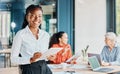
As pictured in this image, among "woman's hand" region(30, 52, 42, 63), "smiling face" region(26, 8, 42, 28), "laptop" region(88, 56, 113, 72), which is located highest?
"smiling face" region(26, 8, 42, 28)

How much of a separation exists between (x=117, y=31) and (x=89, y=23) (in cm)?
71

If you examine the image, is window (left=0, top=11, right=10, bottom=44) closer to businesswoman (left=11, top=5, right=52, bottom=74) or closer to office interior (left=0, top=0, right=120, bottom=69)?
office interior (left=0, top=0, right=120, bottom=69)

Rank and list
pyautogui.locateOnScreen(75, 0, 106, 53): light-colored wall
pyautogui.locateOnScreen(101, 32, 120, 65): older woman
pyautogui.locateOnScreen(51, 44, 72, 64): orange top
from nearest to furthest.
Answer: pyautogui.locateOnScreen(101, 32, 120, 65): older woman, pyautogui.locateOnScreen(51, 44, 72, 64): orange top, pyautogui.locateOnScreen(75, 0, 106, 53): light-colored wall

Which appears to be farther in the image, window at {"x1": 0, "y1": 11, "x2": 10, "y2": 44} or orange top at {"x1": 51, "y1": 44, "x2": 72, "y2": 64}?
window at {"x1": 0, "y1": 11, "x2": 10, "y2": 44}

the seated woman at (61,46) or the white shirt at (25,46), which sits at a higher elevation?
the white shirt at (25,46)

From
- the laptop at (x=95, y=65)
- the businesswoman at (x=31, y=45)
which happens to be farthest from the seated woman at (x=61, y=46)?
the businesswoman at (x=31, y=45)

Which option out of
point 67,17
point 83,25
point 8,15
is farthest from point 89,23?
point 8,15

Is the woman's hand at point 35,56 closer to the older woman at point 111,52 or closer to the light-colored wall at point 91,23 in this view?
the older woman at point 111,52

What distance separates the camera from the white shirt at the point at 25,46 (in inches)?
72.1

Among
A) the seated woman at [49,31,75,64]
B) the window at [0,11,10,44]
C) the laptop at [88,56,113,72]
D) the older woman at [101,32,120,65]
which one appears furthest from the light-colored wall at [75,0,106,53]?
the laptop at [88,56,113,72]

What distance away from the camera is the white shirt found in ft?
6.00

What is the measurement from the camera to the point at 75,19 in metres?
Result: 6.26

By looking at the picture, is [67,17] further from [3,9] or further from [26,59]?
[26,59]

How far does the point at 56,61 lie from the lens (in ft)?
13.4
